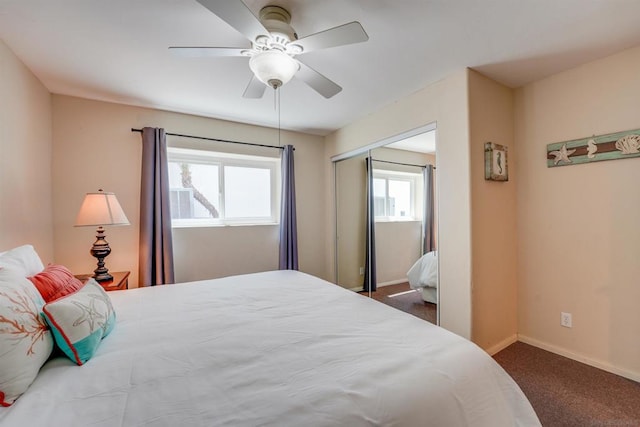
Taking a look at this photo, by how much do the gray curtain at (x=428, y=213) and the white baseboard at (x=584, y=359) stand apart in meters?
1.20

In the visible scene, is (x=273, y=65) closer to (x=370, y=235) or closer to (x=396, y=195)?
(x=396, y=195)

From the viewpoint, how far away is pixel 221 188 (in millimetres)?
3457

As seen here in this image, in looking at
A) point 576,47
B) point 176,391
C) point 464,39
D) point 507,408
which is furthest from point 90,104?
point 576,47

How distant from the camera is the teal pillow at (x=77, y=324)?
99 centimetres

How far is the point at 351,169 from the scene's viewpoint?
12.3ft

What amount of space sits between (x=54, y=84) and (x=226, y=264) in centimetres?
234

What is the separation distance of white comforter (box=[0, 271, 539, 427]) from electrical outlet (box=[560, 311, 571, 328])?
1.75 meters

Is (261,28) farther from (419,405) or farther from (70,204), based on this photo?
(70,204)

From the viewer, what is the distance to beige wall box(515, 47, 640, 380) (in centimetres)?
201

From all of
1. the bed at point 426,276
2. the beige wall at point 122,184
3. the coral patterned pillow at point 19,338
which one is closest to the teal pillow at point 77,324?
the coral patterned pillow at point 19,338

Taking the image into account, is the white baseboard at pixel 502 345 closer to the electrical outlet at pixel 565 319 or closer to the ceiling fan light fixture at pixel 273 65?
the electrical outlet at pixel 565 319

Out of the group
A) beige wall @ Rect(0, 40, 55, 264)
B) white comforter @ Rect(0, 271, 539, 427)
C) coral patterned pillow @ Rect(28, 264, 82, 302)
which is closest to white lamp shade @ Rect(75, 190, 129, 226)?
beige wall @ Rect(0, 40, 55, 264)

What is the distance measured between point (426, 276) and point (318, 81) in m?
2.12

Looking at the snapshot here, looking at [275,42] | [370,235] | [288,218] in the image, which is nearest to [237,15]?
[275,42]
